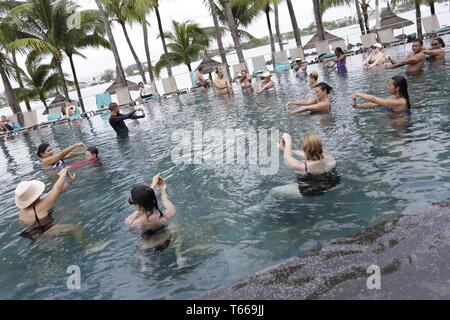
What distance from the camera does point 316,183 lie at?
4.66 meters

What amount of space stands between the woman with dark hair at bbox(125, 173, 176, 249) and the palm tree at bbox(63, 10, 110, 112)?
23226 mm

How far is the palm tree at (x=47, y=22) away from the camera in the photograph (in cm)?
2370

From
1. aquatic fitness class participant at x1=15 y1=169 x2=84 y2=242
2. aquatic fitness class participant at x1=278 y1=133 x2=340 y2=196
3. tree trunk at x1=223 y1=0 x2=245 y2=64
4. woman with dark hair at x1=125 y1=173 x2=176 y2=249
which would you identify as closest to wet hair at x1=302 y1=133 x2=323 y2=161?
aquatic fitness class participant at x1=278 y1=133 x2=340 y2=196

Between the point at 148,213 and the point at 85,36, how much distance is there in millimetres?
26515

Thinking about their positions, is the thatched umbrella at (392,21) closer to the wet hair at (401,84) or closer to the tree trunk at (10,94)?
the wet hair at (401,84)

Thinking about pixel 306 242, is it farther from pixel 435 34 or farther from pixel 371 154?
pixel 435 34

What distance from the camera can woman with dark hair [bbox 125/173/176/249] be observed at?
405 centimetres

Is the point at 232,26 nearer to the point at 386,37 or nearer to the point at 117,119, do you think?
the point at 386,37

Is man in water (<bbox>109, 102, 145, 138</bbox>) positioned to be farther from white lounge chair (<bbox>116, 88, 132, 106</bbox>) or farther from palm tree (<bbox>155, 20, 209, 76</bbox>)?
palm tree (<bbox>155, 20, 209, 76</bbox>)

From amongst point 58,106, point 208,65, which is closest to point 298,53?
point 208,65

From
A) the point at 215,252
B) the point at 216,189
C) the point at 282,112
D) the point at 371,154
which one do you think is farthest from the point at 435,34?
the point at 215,252

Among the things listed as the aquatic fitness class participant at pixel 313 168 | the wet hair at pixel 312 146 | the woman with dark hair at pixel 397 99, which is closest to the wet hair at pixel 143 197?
the aquatic fitness class participant at pixel 313 168
